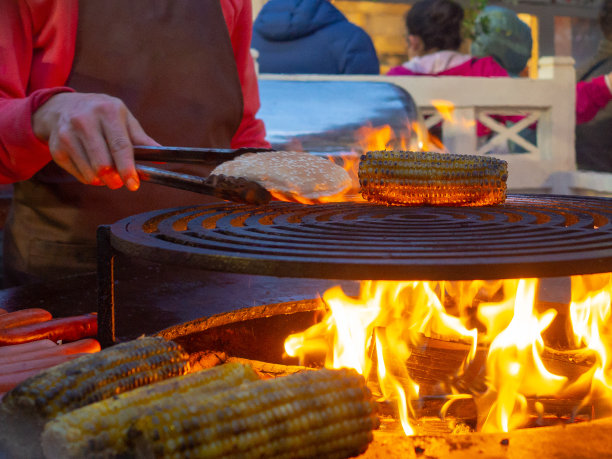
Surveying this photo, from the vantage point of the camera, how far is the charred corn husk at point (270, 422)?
2.95 ft

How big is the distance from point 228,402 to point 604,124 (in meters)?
6.40

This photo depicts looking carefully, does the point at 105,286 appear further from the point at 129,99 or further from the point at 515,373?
the point at 129,99

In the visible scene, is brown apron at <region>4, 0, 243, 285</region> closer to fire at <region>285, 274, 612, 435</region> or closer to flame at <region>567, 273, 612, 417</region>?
fire at <region>285, 274, 612, 435</region>

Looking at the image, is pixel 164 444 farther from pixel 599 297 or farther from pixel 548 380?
pixel 599 297

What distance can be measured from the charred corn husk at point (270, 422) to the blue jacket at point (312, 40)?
4.96 m

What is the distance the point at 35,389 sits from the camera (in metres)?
1.00

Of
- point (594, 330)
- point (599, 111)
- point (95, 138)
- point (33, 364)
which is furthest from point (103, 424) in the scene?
point (599, 111)

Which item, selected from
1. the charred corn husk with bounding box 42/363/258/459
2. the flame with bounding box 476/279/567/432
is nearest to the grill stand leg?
the charred corn husk with bounding box 42/363/258/459

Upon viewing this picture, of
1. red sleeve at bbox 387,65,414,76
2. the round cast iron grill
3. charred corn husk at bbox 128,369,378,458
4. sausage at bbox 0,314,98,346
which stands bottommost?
sausage at bbox 0,314,98,346

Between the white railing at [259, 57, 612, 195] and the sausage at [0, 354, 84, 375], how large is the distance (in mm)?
4424

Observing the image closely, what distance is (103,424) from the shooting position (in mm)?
914

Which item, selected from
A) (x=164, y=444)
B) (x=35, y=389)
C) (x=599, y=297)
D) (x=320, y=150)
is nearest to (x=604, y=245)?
(x=599, y=297)

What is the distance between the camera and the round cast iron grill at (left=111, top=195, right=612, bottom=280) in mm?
1033

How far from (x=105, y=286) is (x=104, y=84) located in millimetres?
1281
